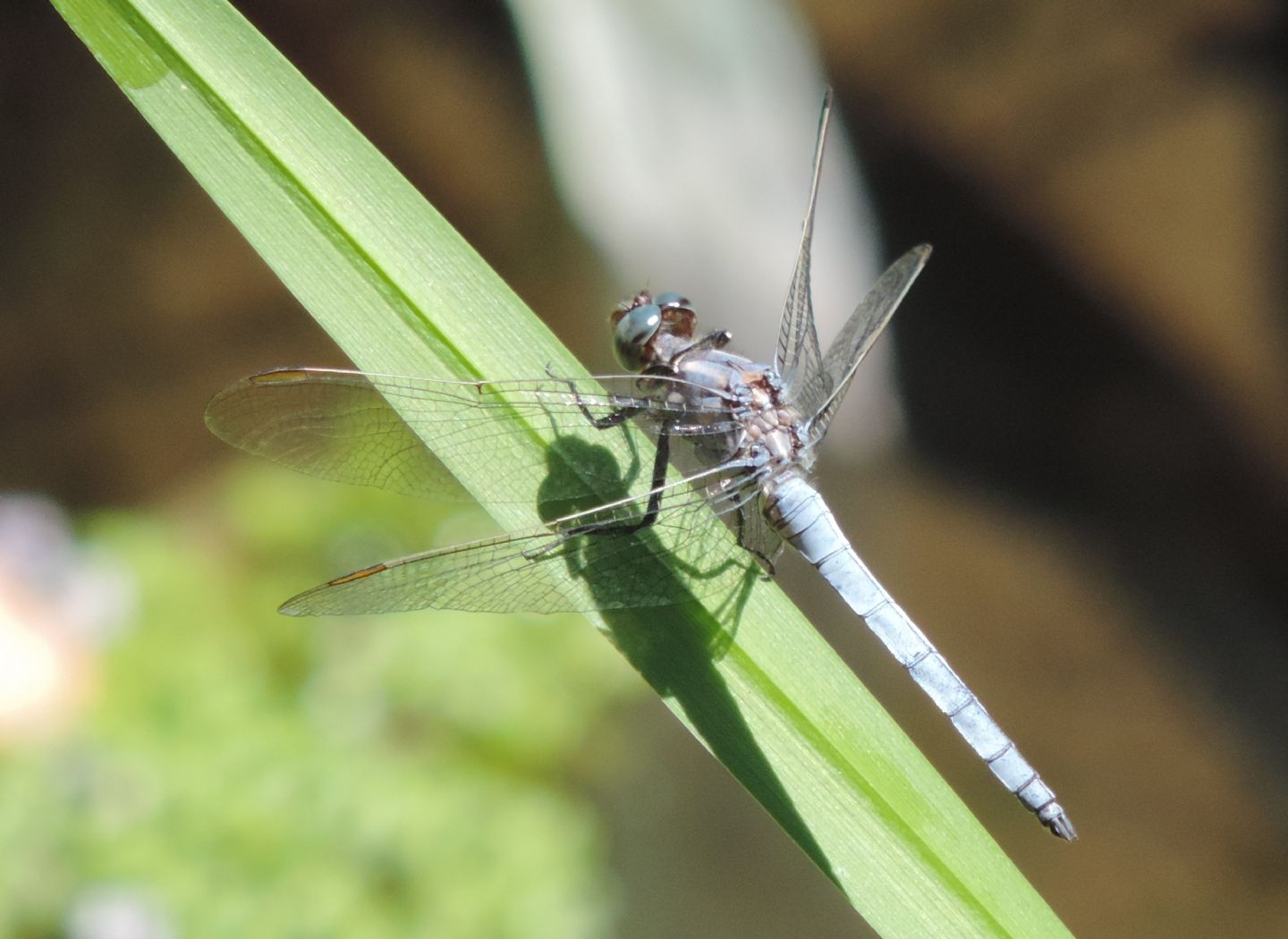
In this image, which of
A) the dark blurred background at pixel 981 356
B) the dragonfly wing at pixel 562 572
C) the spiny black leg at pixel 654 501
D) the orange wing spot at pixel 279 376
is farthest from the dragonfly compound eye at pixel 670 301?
the dark blurred background at pixel 981 356

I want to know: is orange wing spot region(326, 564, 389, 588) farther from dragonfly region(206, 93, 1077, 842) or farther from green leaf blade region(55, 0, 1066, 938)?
green leaf blade region(55, 0, 1066, 938)

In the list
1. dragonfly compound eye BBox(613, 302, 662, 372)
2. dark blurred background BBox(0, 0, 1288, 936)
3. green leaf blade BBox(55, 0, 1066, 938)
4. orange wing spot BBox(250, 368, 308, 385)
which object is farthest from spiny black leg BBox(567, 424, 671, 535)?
dark blurred background BBox(0, 0, 1288, 936)

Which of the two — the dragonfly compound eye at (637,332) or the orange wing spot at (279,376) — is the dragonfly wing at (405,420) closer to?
the orange wing spot at (279,376)

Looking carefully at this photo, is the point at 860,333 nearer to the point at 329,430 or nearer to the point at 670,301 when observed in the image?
the point at 670,301

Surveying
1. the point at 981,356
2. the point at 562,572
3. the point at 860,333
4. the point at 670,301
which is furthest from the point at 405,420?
the point at 981,356

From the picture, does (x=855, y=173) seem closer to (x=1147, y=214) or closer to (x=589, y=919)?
(x=1147, y=214)

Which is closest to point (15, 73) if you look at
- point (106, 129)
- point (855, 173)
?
point (106, 129)

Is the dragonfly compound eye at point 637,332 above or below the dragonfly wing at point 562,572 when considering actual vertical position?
above
